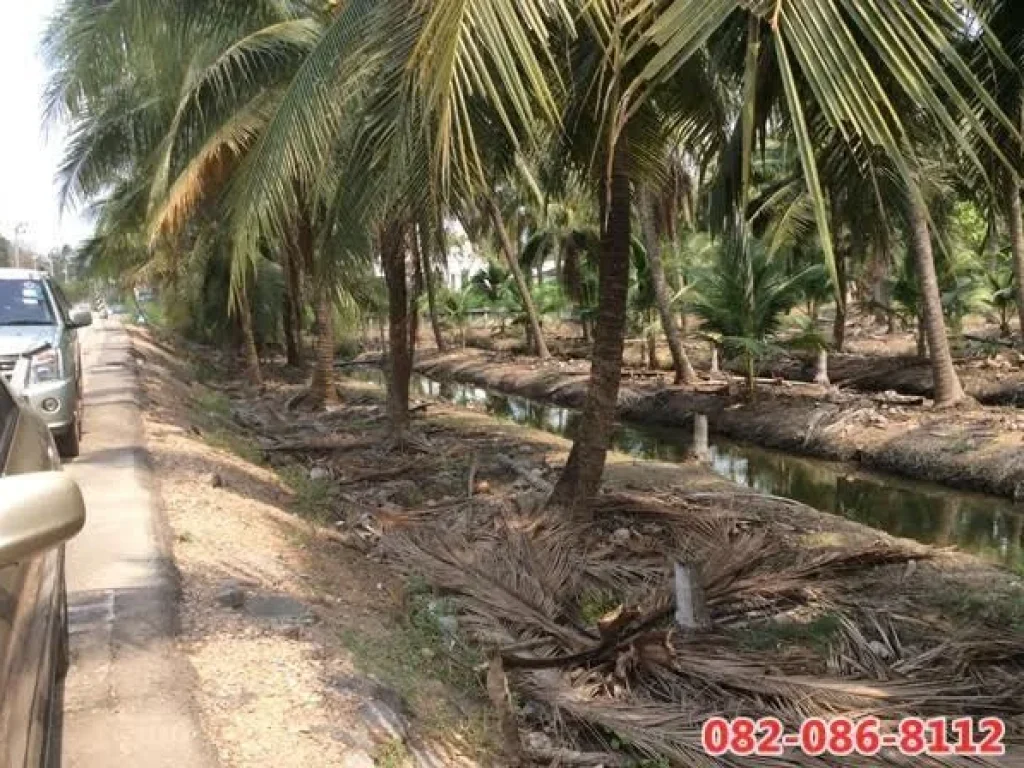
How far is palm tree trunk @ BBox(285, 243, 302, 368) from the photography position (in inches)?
780

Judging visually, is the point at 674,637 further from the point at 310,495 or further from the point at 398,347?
the point at 398,347

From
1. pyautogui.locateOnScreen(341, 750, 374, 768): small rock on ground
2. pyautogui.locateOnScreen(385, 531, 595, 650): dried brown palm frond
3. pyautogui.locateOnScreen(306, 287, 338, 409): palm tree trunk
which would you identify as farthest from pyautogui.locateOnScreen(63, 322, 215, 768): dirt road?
pyautogui.locateOnScreen(306, 287, 338, 409): palm tree trunk

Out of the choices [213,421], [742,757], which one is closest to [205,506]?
[742,757]

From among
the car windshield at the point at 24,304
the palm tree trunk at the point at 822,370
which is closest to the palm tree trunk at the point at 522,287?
the palm tree trunk at the point at 822,370

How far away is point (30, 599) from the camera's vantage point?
255 cm

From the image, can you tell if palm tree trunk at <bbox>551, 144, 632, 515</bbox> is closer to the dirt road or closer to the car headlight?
the dirt road

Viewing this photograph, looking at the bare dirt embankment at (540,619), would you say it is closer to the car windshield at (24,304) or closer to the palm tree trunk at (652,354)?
the car windshield at (24,304)

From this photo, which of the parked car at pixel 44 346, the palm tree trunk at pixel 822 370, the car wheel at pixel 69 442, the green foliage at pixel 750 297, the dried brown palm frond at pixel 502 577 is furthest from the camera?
the palm tree trunk at pixel 822 370

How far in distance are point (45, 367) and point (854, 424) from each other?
42.2ft

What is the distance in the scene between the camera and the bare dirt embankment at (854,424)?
13.4 metres

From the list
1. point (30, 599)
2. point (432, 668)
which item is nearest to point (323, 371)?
point (432, 668)

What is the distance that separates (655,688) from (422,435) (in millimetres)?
8756

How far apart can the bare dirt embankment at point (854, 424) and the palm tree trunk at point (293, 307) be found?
7151mm

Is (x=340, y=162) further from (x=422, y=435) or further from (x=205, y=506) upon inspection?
(x=422, y=435)
